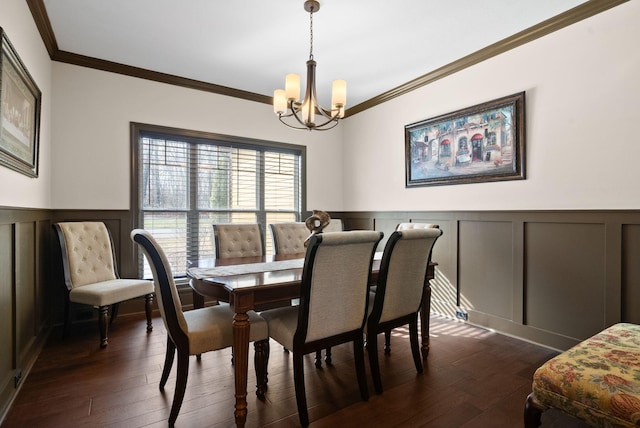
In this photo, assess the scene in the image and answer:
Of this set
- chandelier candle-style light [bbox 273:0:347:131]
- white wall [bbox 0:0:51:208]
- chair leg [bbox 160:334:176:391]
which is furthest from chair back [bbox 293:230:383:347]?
white wall [bbox 0:0:51:208]

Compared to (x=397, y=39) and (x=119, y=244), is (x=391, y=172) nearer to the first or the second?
(x=397, y=39)

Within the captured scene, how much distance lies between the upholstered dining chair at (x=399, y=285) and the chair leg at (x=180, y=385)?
1.05 meters

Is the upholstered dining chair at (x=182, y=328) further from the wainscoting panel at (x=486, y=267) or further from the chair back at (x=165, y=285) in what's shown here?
the wainscoting panel at (x=486, y=267)

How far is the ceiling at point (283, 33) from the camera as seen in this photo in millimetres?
2469

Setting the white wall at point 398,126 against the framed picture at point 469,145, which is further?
the framed picture at point 469,145

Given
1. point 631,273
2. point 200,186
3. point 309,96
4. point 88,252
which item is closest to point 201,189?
point 200,186

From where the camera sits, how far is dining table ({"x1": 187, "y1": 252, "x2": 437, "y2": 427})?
5.43ft

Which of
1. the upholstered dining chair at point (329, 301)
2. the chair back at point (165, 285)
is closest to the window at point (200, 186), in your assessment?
the chair back at point (165, 285)

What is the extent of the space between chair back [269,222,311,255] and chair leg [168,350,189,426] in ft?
5.26

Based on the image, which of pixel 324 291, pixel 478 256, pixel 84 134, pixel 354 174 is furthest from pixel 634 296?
pixel 84 134

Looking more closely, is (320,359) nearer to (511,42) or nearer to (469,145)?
(469,145)

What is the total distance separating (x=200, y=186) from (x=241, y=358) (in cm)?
276

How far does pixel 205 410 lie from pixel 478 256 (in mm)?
2665

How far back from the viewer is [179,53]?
3.18 meters
